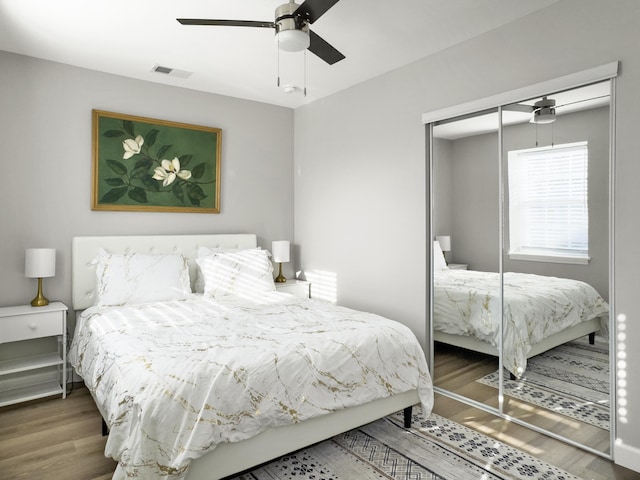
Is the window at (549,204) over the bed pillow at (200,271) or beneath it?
over

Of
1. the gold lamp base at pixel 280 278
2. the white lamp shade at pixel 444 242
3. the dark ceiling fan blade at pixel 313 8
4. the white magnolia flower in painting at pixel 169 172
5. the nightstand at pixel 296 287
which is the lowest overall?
the nightstand at pixel 296 287

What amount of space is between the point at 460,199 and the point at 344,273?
4.86ft

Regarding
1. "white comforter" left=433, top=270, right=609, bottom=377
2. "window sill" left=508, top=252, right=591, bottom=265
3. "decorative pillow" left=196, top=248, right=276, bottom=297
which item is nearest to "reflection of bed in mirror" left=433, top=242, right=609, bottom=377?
"white comforter" left=433, top=270, right=609, bottom=377

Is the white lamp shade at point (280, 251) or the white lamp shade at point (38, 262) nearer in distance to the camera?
the white lamp shade at point (38, 262)

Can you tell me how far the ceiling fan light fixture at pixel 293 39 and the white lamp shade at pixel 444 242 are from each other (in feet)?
6.13

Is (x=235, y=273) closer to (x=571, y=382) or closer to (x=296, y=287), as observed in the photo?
(x=296, y=287)

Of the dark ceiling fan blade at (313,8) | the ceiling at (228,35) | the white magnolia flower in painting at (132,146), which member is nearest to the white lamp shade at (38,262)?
the white magnolia flower in painting at (132,146)

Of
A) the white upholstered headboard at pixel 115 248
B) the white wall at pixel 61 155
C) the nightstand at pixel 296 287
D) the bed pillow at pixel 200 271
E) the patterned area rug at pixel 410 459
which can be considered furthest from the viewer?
the nightstand at pixel 296 287

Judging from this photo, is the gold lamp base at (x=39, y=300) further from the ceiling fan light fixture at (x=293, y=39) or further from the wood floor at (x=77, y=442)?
the ceiling fan light fixture at (x=293, y=39)

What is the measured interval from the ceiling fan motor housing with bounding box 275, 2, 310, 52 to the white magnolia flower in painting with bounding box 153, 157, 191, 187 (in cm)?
231

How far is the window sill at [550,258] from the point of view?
8.41ft

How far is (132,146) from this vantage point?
12.7 ft

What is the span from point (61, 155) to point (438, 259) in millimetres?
3240

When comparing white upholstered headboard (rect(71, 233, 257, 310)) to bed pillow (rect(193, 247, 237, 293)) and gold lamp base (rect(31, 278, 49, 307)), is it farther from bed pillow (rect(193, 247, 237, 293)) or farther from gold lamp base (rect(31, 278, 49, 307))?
gold lamp base (rect(31, 278, 49, 307))
